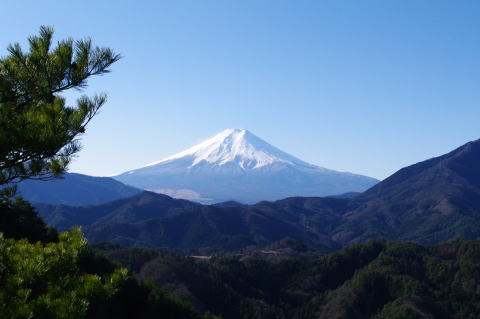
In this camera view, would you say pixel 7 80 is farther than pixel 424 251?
No

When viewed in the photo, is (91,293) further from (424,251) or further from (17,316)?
(424,251)

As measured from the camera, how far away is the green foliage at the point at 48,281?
332 inches

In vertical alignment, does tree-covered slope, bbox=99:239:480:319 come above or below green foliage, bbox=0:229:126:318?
below

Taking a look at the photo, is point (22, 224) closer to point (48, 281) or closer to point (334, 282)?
point (48, 281)

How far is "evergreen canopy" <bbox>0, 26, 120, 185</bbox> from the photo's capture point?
9.52m

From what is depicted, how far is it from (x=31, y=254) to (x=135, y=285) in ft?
166

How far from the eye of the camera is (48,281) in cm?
944

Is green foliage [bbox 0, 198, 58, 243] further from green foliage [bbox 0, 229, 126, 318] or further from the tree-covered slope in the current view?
green foliage [bbox 0, 229, 126, 318]

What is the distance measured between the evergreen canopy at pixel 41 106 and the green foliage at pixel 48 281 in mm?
1711

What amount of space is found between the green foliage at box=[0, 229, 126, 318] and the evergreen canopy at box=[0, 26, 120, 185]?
171 cm

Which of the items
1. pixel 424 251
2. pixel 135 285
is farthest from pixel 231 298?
pixel 424 251

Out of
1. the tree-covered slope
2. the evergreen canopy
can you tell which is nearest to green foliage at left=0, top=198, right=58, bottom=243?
the tree-covered slope

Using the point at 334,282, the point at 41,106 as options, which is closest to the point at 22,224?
the point at 41,106

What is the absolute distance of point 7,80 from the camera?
9.67 meters
